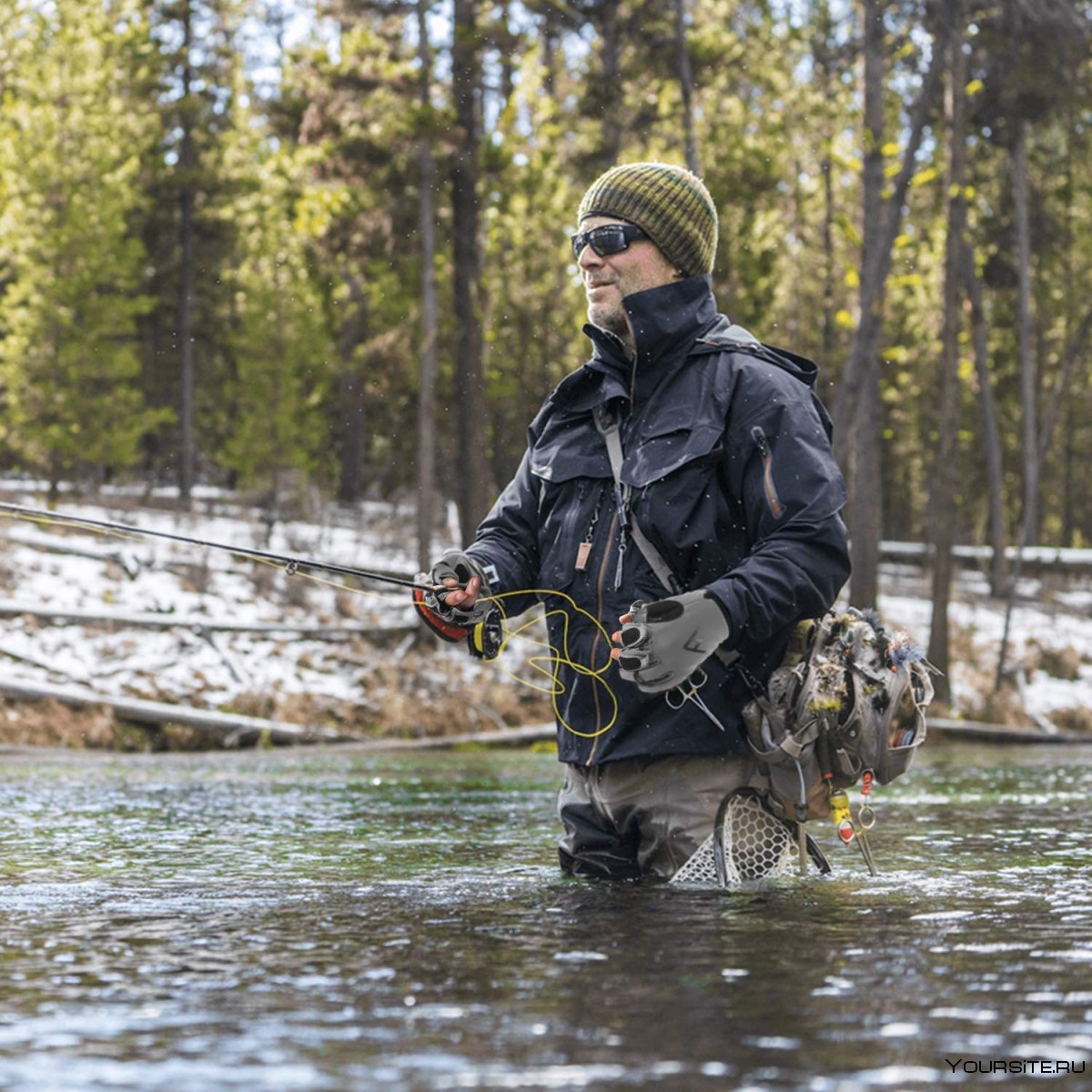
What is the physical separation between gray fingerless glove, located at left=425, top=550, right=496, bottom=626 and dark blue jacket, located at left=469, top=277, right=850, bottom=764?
60 mm

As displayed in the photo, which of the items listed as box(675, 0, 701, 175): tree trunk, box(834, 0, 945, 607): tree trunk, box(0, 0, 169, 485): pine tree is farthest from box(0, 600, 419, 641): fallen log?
box(0, 0, 169, 485): pine tree

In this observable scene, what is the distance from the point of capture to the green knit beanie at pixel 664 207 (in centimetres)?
546

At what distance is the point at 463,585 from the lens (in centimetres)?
545

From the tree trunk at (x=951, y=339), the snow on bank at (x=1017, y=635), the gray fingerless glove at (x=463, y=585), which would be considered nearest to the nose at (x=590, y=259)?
the gray fingerless glove at (x=463, y=585)

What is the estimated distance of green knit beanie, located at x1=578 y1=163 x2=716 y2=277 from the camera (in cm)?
546

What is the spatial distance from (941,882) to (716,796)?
127cm

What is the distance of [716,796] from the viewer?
→ 5.22m

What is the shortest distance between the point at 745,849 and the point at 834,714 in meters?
0.51

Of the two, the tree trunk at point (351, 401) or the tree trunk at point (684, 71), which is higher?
the tree trunk at point (684, 71)

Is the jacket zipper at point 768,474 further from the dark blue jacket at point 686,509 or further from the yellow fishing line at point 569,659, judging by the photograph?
the yellow fishing line at point 569,659

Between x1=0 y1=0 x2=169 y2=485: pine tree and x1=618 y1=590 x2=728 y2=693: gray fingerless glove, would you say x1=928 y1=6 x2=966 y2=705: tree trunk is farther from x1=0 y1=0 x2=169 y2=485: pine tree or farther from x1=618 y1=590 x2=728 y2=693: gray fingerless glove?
x1=618 y1=590 x2=728 y2=693: gray fingerless glove

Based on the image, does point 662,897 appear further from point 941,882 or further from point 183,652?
point 183,652

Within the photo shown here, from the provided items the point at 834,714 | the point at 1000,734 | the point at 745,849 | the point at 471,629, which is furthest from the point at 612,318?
the point at 1000,734

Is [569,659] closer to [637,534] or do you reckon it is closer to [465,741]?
[637,534]
